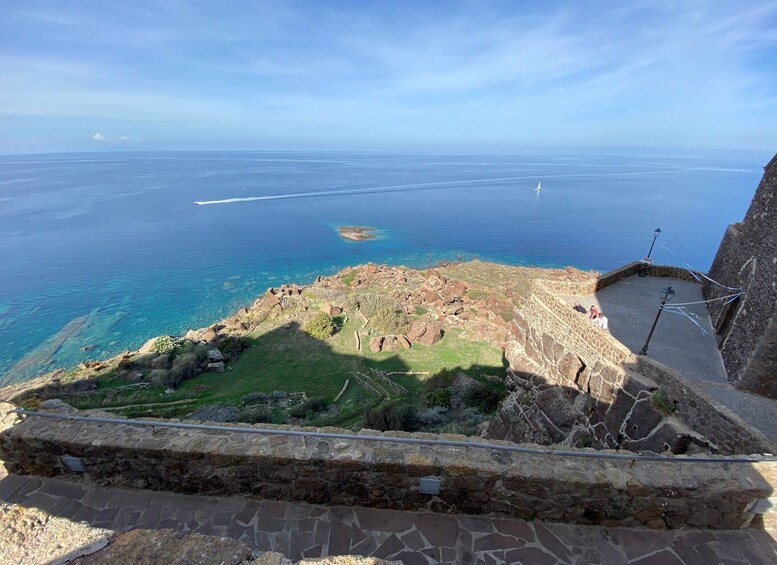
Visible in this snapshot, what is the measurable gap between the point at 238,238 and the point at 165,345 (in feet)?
110

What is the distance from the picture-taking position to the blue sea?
97.1ft

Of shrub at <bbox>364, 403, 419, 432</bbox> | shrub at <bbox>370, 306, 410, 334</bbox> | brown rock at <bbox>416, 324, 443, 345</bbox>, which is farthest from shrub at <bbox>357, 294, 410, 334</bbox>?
shrub at <bbox>364, 403, 419, 432</bbox>

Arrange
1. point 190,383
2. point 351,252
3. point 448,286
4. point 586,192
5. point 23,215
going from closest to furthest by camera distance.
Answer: point 190,383 < point 448,286 < point 351,252 < point 23,215 < point 586,192

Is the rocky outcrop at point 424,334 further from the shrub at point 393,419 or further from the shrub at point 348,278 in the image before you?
the shrub at point 348,278

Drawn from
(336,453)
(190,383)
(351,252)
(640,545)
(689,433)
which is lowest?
(351,252)

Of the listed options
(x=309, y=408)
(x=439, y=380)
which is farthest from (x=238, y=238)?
(x=439, y=380)

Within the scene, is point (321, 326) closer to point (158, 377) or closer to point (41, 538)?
point (158, 377)

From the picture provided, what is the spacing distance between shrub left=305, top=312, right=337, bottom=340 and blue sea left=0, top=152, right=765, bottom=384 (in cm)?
1166

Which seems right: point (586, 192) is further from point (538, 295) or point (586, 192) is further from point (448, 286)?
point (538, 295)

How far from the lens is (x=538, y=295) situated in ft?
39.7

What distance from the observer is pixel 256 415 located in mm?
11969

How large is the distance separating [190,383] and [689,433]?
59.8 feet

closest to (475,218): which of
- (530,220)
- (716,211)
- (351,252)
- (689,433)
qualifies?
(530,220)

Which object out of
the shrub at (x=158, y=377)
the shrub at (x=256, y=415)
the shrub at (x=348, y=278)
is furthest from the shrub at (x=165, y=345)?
the shrub at (x=348, y=278)
